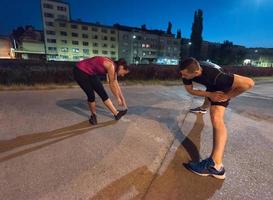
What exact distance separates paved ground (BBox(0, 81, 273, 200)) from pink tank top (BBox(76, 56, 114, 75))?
1022mm

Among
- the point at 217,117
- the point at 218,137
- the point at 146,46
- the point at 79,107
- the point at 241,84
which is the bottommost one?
the point at 79,107

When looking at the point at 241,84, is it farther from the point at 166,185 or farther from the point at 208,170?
the point at 166,185

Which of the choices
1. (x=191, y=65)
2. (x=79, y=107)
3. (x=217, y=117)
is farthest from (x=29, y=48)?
(x=217, y=117)

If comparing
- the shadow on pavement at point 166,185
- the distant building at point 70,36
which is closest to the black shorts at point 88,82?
the shadow on pavement at point 166,185

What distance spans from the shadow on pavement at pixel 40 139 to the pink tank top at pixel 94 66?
101cm

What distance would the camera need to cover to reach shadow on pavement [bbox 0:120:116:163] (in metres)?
2.67

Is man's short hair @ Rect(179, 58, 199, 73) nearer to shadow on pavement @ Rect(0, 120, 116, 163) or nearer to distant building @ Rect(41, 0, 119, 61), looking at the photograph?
shadow on pavement @ Rect(0, 120, 116, 163)

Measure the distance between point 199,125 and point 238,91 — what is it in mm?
1894

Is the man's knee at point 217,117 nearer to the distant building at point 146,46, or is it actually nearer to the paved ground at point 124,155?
the paved ground at point 124,155

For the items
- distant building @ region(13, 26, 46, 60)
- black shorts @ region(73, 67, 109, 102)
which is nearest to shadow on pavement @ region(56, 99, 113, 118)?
black shorts @ region(73, 67, 109, 102)

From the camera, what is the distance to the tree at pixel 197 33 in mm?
40812

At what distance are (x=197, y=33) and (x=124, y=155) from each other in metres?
43.6

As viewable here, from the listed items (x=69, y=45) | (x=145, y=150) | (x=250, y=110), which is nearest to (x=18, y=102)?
(x=145, y=150)

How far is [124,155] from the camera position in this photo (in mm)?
2674
